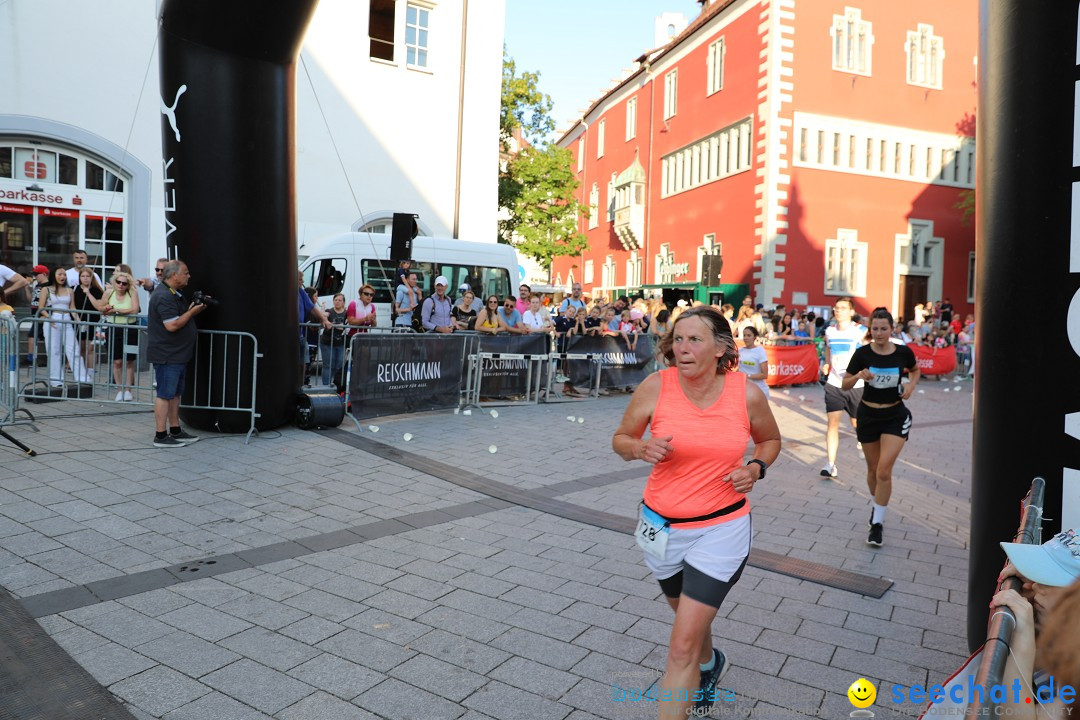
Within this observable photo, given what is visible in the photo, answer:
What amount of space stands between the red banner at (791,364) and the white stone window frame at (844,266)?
1153cm

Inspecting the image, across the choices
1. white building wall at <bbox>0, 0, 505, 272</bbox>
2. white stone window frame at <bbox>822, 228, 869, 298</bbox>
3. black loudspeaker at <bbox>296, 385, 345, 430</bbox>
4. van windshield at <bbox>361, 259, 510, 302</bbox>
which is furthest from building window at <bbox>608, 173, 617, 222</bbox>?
black loudspeaker at <bbox>296, 385, 345, 430</bbox>

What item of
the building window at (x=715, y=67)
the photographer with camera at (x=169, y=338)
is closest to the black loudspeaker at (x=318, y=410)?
the photographer with camera at (x=169, y=338)

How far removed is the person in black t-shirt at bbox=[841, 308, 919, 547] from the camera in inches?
225

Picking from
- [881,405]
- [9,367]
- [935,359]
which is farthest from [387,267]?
[935,359]

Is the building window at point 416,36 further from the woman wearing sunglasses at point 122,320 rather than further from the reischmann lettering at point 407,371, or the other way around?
the reischmann lettering at point 407,371

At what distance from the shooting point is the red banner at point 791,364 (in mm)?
17781

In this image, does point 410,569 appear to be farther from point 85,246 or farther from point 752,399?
point 85,246

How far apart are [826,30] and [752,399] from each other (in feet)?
97.6

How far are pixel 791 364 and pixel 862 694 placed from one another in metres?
15.8

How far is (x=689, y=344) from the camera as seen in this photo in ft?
9.93

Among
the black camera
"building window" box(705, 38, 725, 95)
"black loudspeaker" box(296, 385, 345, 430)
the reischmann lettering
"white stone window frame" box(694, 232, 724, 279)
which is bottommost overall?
"black loudspeaker" box(296, 385, 345, 430)

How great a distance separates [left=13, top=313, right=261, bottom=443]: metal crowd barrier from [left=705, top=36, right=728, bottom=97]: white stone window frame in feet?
88.0

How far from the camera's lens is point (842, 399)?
7.83 m

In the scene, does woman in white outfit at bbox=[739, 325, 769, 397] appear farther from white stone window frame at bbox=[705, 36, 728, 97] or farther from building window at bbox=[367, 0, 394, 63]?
white stone window frame at bbox=[705, 36, 728, 97]
